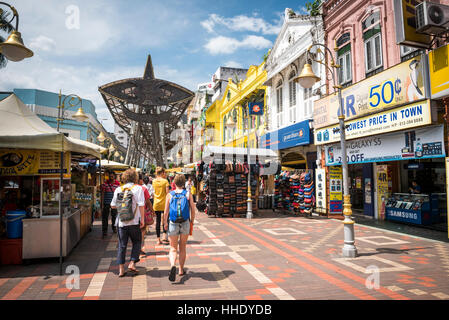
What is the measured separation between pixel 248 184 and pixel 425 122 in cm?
757

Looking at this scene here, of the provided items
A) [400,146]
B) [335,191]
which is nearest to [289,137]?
[335,191]

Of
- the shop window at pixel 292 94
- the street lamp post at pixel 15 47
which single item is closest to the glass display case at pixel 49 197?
the street lamp post at pixel 15 47

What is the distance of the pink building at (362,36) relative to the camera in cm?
1110

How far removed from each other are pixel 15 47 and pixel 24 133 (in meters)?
1.81

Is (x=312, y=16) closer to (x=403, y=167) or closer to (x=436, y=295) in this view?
(x=403, y=167)

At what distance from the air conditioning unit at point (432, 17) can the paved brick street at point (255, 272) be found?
6.18m

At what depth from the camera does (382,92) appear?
1053 cm

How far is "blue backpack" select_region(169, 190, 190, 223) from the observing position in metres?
5.15

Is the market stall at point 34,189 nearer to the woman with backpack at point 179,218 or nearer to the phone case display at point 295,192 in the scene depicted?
the woman with backpack at point 179,218

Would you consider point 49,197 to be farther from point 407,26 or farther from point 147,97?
point 147,97

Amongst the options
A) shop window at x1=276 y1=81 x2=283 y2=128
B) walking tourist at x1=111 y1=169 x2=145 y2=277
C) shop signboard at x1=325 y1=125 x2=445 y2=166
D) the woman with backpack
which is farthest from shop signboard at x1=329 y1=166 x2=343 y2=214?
walking tourist at x1=111 y1=169 x2=145 y2=277

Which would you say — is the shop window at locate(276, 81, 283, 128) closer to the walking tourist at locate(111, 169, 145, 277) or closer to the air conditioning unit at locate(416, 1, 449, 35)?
the air conditioning unit at locate(416, 1, 449, 35)

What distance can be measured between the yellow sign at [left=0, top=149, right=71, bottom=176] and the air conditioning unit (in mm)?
10373
